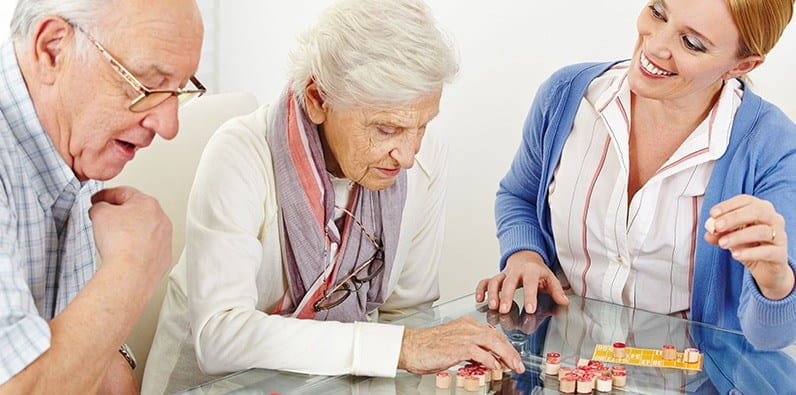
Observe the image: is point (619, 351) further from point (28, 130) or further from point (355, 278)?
point (28, 130)

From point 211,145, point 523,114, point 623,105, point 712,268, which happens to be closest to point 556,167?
point 623,105

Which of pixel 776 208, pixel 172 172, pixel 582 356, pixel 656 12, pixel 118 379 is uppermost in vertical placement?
pixel 656 12

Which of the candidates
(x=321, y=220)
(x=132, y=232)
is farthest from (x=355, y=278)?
(x=132, y=232)

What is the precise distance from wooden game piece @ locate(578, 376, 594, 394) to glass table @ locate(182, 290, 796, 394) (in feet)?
0.14

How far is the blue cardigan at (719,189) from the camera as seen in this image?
1.92 meters

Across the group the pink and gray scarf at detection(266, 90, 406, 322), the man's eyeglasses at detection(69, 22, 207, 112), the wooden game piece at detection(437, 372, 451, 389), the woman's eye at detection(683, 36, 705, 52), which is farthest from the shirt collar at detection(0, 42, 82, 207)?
the woman's eye at detection(683, 36, 705, 52)

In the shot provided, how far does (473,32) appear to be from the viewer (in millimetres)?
3307

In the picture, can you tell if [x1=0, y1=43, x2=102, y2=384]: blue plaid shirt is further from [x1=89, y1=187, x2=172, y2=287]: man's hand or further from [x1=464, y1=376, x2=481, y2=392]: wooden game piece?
[x1=464, y1=376, x2=481, y2=392]: wooden game piece

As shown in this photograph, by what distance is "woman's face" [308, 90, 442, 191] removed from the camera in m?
1.91

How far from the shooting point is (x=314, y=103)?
1967 mm

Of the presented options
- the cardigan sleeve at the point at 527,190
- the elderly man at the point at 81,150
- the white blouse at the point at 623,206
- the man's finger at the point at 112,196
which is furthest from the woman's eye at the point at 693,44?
the man's finger at the point at 112,196

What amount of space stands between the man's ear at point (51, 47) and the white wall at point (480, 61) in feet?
5.41

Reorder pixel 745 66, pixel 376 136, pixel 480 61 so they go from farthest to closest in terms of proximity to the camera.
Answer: pixel 480 61 → pixel 745 66 → pixel 376 136

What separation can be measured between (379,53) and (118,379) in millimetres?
714
